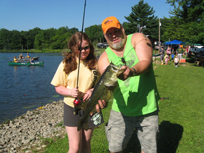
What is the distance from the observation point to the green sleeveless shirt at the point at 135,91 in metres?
2.66

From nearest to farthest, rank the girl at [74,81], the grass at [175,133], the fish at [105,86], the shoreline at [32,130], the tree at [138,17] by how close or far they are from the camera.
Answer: the fish at [105,86] → the girl at [74,81] → the grass at [175,133] → the shoreline at [32,130] → the tree at [138,17]

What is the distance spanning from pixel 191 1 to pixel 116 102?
2378cm

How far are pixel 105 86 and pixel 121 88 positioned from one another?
54cm

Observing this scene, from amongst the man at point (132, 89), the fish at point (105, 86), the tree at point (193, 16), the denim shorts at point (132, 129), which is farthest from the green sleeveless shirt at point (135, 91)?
the tree at point (193, 16)

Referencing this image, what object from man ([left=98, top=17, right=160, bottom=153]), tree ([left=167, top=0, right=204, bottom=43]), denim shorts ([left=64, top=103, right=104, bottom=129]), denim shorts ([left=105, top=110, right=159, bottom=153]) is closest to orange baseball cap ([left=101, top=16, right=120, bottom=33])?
man ([left=98, top=17, right=160, bottom=153])

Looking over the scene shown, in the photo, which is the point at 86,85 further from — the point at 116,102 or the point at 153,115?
the point at 153,115

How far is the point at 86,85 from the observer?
3.27m

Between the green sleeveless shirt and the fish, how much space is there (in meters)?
0.43

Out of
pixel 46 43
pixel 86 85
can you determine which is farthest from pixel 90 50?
pixel 46 43

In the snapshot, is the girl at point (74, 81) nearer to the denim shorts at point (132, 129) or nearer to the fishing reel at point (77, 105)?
the fishing reel at point (77, 105)

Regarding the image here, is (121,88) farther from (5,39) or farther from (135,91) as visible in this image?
(5,39)

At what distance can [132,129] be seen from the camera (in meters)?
2.93

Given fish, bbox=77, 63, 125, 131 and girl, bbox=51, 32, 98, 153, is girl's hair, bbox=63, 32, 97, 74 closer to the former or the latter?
girl, bbox=51, 32, 98, 153

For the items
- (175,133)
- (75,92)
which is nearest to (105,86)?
(75,92)
